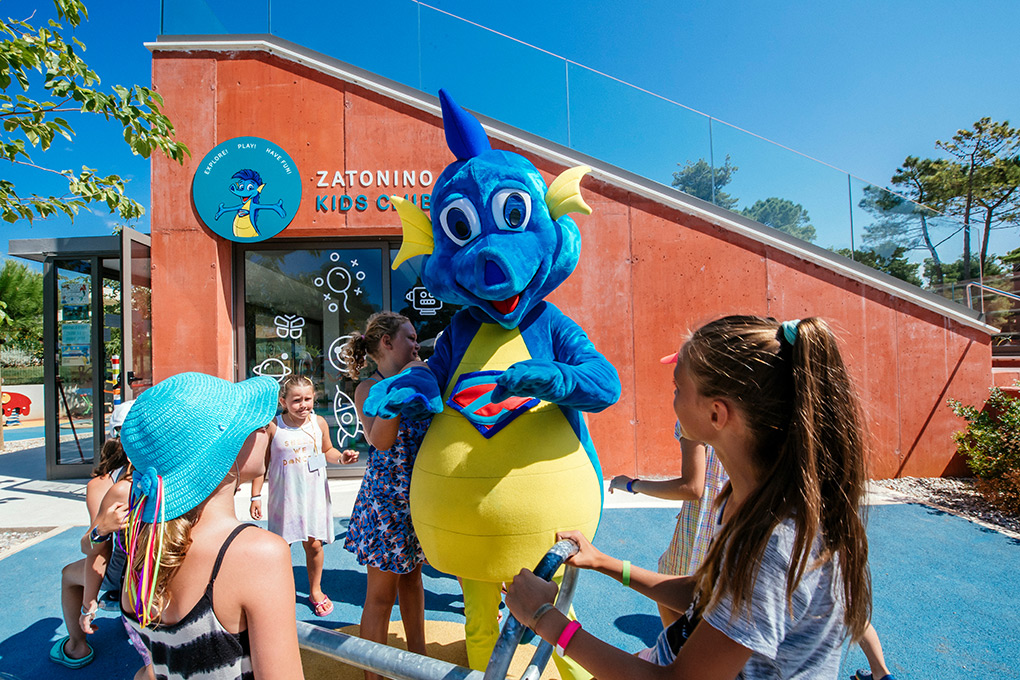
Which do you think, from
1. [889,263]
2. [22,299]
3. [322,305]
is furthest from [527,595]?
[22,299]

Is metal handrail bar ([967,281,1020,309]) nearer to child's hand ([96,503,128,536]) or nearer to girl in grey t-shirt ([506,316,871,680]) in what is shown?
girl in grey t-shirt ([506,316,871,680])

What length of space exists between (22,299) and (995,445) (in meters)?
23.0

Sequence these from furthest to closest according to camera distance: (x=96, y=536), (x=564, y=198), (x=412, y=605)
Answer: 1. (x=412, y=605)
2. (x=96, y=536)
3. (x=564, y=198)

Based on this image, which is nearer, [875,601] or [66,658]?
[66,658]

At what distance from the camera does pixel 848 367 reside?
1.12 m

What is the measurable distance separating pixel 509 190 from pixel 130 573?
1.69 metres

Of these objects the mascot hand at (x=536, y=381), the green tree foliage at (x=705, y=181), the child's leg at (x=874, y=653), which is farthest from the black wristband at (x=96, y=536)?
the green tree foliage at (x=705, y=181)

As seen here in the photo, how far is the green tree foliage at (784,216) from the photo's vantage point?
6.47m

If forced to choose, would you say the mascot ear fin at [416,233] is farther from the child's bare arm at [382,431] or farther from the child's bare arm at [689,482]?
the child's bare arm at [689,482]

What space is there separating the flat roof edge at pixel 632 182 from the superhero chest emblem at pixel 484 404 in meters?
4.82

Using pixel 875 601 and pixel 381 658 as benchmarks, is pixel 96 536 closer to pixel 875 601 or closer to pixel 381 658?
pixel 381 658

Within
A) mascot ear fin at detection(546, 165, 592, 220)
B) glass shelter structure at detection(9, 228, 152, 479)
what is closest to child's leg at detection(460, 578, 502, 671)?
mascot ear fin at detection(546, 165, 592, 220)

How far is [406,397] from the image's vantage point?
6.21 ft

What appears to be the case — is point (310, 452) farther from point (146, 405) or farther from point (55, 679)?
point (146, 405)
